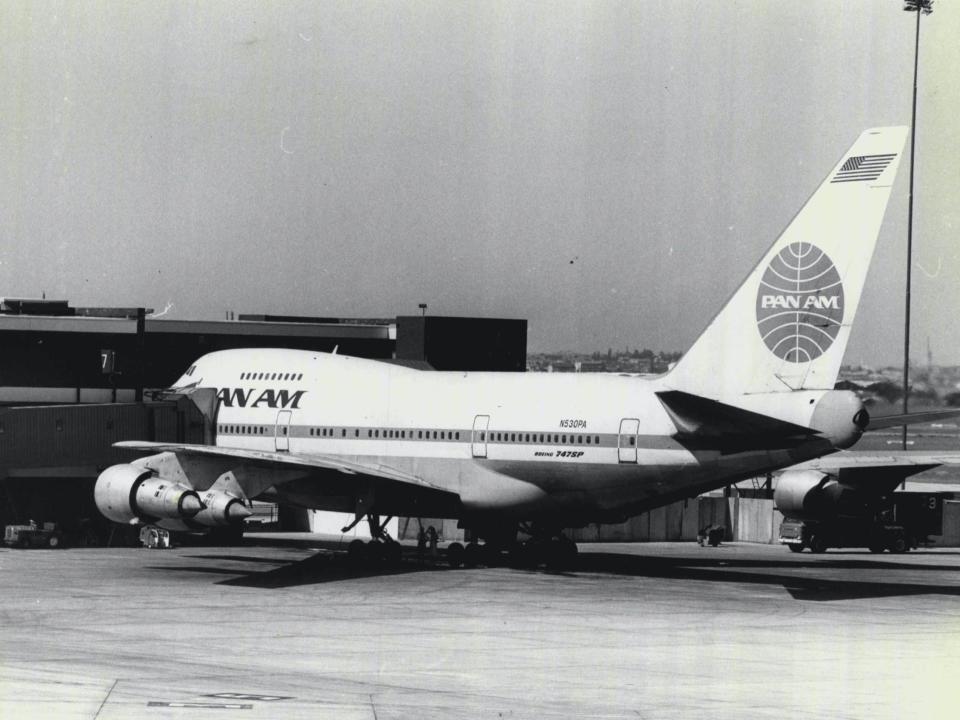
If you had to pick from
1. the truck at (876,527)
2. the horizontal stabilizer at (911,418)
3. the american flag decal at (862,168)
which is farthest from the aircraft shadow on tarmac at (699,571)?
the american flag decal at (862,168)

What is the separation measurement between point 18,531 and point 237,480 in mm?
11897

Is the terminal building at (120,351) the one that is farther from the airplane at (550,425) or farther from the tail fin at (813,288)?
the tail fin at (813,288)

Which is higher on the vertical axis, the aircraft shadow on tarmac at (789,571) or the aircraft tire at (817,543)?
the aircraft shadow on tarmac at (789,571)

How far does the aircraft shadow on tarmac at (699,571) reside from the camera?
37125mm

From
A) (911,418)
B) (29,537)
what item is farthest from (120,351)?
(911,418)

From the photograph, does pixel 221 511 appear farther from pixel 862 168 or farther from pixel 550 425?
pixel 862 168

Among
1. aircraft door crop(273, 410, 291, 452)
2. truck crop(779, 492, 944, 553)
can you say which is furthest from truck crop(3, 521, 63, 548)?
truck crop(779, 492, 944, 553)

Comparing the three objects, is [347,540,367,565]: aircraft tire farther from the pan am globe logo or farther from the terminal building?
the pan am globe logo

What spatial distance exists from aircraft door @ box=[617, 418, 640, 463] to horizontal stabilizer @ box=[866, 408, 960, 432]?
556 centimetres

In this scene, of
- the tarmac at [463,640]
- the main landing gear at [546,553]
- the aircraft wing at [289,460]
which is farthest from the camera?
the main landing gear at [546,553]

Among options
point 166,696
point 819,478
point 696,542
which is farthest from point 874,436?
point 166,696

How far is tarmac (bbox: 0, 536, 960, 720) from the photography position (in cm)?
2002

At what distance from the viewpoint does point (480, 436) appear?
39625mm

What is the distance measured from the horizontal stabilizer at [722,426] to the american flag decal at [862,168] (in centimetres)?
567
